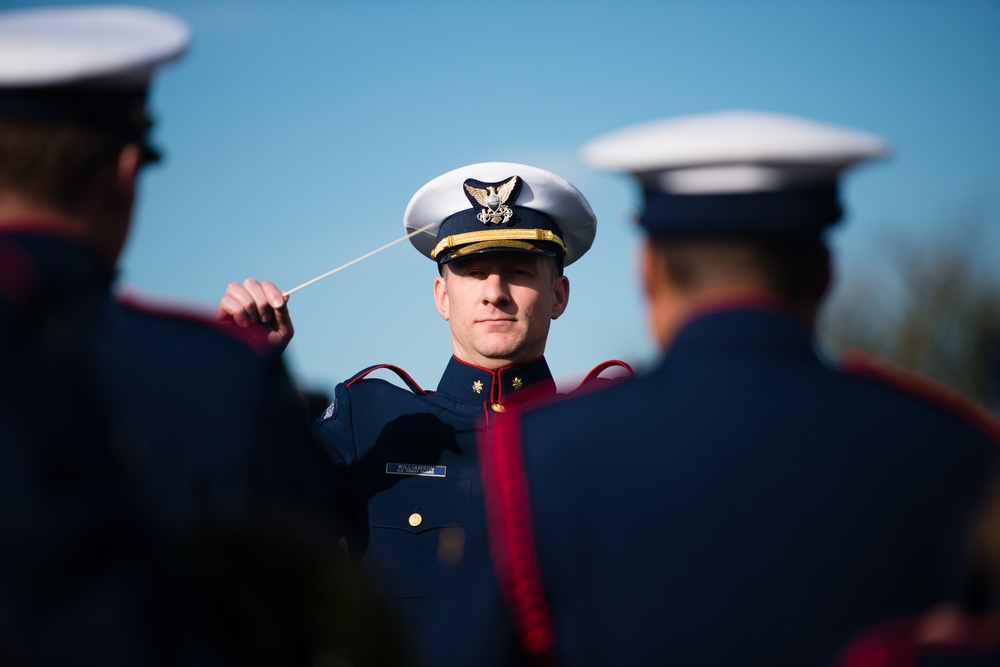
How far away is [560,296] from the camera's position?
17.0 feet

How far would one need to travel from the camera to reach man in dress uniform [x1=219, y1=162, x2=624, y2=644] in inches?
175

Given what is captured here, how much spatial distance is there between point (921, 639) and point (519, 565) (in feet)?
2.32

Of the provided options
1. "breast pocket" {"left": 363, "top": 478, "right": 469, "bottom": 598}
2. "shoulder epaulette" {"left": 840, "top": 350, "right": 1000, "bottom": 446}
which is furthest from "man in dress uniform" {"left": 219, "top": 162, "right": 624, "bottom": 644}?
"shoulder epaulette" {"left": 840, "top": 350, "right": 1000, "bottom": 446}

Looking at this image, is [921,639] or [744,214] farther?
[744,214]

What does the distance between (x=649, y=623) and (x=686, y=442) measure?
0.33 m

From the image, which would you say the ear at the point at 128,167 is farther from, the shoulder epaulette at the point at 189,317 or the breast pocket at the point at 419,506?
the breast pocket at the point at 419,506

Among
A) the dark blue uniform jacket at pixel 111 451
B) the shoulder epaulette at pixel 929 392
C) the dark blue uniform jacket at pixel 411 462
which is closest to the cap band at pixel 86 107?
the dark blue uniform jacket at pixel 111 451

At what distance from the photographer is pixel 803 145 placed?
2342 mm

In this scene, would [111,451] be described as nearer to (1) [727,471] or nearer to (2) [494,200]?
(1) [727,471]


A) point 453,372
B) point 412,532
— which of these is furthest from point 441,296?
point 412,532

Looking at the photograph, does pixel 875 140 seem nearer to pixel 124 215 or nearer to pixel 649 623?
pixel 649 623

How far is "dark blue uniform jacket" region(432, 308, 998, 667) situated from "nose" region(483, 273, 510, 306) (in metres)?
2.40

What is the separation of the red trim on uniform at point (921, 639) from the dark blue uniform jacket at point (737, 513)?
0.12ft

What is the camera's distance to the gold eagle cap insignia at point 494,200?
4.90 metres
